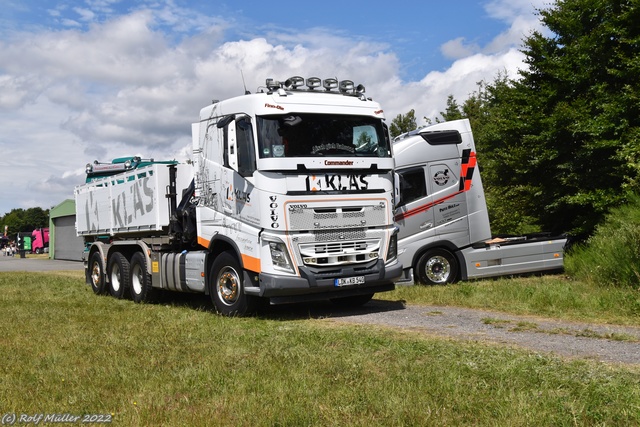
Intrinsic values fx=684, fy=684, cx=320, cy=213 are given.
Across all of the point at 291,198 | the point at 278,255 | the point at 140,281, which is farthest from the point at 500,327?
the point at 140,281

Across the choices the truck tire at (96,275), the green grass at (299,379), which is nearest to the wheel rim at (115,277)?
the truck tire at (96,275)

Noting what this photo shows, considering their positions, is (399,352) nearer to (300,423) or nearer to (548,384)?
(548,384)

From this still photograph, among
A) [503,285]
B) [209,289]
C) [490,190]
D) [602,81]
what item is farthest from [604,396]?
[490,190]

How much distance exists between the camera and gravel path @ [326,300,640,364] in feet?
23.8

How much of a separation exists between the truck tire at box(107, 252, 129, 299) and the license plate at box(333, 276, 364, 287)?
620cm

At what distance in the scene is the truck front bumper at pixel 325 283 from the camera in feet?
32.7

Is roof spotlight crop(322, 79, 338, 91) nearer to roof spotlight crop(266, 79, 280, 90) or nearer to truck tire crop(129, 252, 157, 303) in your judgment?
roof spotlight crop(266, 79, 280, 90)

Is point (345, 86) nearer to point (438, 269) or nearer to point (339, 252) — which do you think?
point (339, 252)

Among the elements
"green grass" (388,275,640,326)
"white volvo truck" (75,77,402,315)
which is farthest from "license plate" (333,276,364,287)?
"green grass" (388,275,640,326)

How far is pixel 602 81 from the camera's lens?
66.8 ft

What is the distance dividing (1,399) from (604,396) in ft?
15.8

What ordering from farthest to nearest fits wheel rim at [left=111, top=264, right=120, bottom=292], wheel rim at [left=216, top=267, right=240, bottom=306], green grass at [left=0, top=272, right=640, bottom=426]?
wheel rim at [left=111, top=264, right=120, bottom=292] < wheel rim at [left=216, top=267, right=240, bottom=306] < green grass at [left=0, top=272, right=640, bottom=426]

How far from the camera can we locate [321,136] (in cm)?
1037

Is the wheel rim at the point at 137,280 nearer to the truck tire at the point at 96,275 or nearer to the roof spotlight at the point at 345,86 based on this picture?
the truck tire at the point at 96,275
